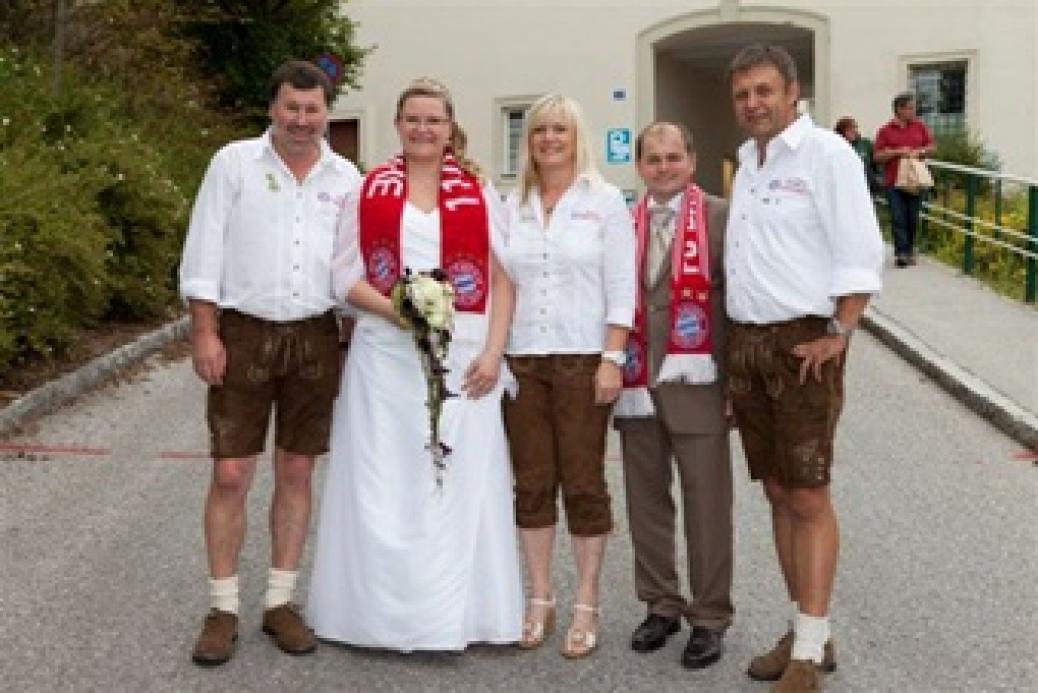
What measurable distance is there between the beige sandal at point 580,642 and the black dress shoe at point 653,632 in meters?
0.16

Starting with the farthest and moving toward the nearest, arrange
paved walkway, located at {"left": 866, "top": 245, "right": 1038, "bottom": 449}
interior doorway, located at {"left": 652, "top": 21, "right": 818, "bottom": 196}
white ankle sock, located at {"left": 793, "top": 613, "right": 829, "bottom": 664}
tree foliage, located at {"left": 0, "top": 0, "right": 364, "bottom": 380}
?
interior doorway, located at {"left": 652, "top": 21, "right": 818, "bottom": 196}
tree foliage, located at {"left": 0, "top": 0, "right": 364, "bottom": 380}
paved walkway, located at {"left": 866, "top": 245, "right": 1038, "bottom": 449}
white ankle sock, located at {"left": 793, "top": 613, "right": 829, "bottom": 664}

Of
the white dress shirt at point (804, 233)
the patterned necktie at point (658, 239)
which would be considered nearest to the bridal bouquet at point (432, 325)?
the patterned necktie at point (658, 239)

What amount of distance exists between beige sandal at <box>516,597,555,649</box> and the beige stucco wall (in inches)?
761

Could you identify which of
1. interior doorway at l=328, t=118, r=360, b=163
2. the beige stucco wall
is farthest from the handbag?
interior doorway at l=328, t=118, r=360, b=163

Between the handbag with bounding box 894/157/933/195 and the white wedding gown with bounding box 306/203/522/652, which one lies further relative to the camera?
the handbag with bounding box 894/157/933/195

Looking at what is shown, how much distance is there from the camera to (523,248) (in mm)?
5117

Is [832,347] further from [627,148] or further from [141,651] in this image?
[627,148]

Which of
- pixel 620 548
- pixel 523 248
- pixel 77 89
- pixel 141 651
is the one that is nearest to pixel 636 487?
pixel 523 248

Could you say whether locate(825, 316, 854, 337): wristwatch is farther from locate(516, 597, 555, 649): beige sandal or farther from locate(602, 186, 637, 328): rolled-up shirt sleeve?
locate(516, 597, 555, 649): beige sandal

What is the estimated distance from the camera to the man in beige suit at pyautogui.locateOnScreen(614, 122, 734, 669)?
16.4 ft

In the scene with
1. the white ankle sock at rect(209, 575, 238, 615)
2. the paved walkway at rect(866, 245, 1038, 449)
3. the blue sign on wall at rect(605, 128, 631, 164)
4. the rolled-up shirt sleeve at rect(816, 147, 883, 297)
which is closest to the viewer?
the rolled-up shirt sleeve at rect(816, 147, 883, 297)

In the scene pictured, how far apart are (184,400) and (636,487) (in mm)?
5895

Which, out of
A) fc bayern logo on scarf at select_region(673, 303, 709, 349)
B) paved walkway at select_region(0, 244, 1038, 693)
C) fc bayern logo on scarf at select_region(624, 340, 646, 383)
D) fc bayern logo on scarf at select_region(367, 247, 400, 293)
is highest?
fc bayern logo on scarf at select_region(367, 247, 400, 293)

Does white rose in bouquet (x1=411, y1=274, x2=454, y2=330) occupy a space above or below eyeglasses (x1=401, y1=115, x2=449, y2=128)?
below
